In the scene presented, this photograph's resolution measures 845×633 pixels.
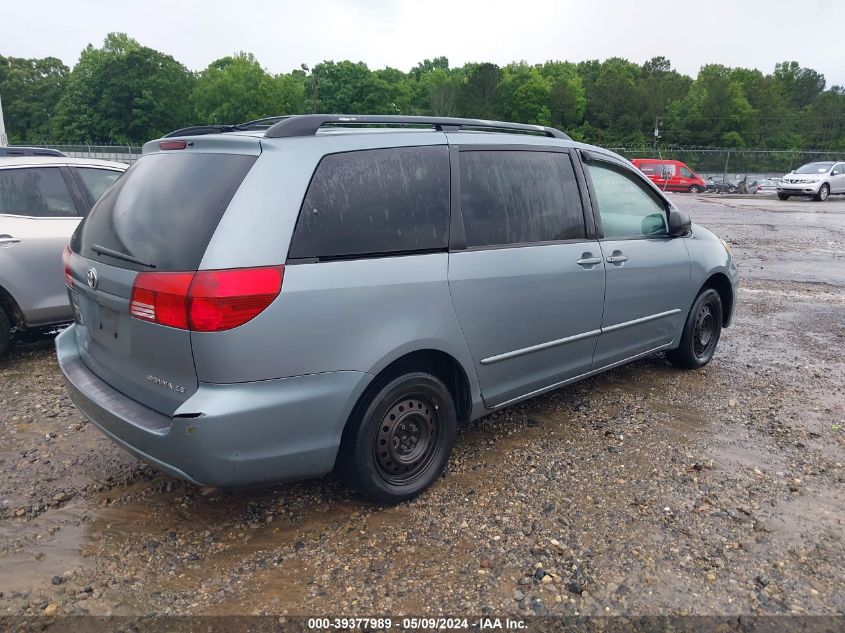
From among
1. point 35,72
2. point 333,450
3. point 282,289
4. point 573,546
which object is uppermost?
point 35,72

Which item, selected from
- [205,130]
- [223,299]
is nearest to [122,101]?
[205,130]

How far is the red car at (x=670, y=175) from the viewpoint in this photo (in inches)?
1270

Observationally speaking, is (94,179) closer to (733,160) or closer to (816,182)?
(816,182)

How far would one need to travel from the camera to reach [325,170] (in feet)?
9.54

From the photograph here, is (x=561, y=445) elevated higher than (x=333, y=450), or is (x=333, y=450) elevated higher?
(x=333, y=450)

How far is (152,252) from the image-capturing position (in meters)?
2.76

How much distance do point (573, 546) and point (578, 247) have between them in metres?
1.87

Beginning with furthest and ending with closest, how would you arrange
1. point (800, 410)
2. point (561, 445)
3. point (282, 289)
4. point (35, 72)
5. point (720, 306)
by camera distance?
point (35, 72) → point (720, 306) → point (800, 410) → point (561, 445) → point (282, 289)

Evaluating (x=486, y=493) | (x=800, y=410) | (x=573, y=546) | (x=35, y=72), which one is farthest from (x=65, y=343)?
(x=35, y=72)

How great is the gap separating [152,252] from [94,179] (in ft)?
12.4

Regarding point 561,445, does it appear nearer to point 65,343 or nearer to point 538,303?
point 538,303

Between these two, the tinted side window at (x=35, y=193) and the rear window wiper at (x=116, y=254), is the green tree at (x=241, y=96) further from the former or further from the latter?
the rear window wiper at (x=116, y=254)

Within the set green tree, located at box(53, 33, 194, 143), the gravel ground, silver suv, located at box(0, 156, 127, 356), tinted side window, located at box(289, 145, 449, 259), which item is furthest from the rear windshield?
green tree, located at box(53, 33, 194, 143)

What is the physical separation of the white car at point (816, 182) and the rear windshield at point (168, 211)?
30252 millimetres
